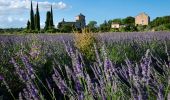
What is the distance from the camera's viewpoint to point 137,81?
7.21ft

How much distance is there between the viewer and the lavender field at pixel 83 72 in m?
2.52

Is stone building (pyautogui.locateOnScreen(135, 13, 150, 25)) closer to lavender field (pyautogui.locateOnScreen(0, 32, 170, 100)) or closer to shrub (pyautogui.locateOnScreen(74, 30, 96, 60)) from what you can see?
lavender field (pyautogui.locateOnScreen(0, 32, 170, 100))

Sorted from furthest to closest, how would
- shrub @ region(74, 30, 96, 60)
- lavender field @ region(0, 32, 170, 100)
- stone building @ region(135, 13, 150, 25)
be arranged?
1. stone building @ region(135, 13, 150, 25)
2. shrub @ region(74, 30, 96, 60)
3. lavender field @ region(0, 32, 170, 100)

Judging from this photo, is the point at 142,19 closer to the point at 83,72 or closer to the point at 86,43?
the point at 86,43

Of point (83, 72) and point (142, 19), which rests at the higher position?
Answer: point (142, 19)

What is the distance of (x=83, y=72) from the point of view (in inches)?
161

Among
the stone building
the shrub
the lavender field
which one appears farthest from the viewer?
the stone building

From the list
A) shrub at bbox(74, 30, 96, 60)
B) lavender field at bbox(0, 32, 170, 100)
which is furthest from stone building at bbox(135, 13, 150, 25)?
shrub at bbox(74, 30, 96, 60)

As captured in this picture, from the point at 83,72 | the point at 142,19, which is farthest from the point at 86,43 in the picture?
the point at 142,19

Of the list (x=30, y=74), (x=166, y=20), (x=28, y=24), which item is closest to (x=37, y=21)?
(x=28, y=24)

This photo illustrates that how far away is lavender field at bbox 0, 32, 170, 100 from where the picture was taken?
8.26 feet

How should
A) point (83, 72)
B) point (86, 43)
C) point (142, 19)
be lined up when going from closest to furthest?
point (83, 72) → point (86, 43) → point (142, 19)

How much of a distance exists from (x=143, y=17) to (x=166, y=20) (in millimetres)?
24050

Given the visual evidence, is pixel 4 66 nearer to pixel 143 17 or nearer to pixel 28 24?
pixel 28 24
